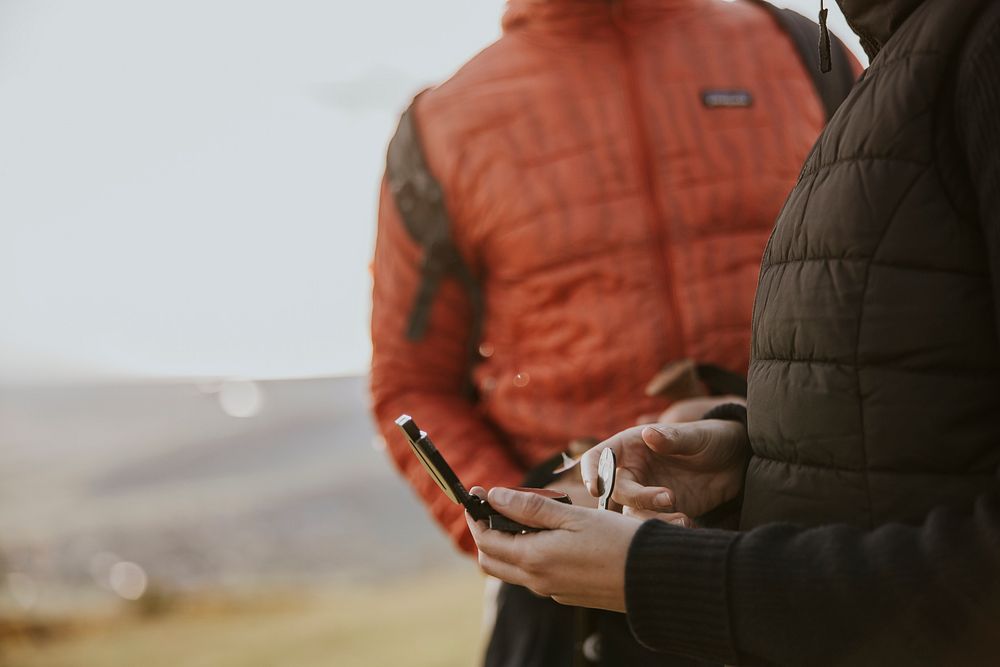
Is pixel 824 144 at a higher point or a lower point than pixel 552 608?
higher

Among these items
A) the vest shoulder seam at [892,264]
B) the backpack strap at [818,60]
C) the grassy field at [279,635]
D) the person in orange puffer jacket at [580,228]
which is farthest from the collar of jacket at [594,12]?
the grassy field at [279,635]

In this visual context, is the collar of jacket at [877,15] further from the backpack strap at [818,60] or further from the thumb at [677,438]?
the backpack strap at [818,60]

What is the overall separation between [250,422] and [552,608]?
16.3 feet

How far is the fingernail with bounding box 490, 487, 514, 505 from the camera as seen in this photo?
0.82 m

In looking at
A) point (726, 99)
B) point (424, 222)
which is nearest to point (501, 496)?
point (424, 222)

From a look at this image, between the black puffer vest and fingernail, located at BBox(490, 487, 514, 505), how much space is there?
0.72 ft

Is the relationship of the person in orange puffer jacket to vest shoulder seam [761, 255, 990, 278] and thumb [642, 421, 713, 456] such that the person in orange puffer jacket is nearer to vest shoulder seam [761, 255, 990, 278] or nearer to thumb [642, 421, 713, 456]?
thumb [642, 421, 713, 456]

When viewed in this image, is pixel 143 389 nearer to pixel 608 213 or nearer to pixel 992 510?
pixel 608 213

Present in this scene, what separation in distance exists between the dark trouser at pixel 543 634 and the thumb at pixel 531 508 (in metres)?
0.65

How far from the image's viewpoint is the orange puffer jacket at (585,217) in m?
1.50

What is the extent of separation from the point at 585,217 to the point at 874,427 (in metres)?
0.85

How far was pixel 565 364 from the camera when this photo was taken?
5.01ft

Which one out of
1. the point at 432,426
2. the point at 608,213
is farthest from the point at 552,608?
the point at 608,213

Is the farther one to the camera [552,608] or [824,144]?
[552,608]
